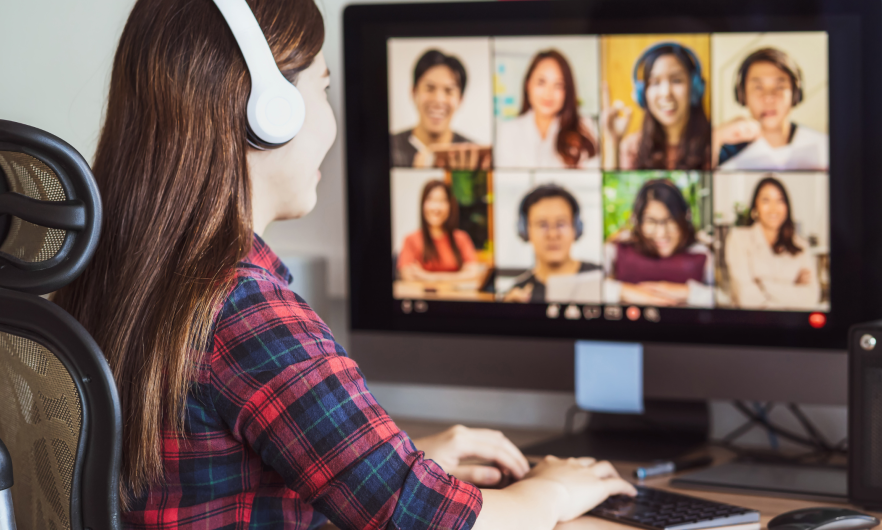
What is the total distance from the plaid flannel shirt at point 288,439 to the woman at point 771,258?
52cm

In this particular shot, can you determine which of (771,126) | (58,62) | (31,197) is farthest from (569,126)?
(58,62)

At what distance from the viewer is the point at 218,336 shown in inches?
25.1

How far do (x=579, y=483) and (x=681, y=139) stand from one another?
445mm

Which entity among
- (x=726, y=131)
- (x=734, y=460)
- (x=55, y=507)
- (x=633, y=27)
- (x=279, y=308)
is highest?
(x=633, y=27)

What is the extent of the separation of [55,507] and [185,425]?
0.35ft

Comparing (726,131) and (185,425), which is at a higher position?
(726,131)

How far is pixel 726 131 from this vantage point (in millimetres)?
1002

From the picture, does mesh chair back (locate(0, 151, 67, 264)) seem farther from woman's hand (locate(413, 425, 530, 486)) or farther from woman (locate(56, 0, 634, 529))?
woman's hand (locate(413, 425, 530, 486))

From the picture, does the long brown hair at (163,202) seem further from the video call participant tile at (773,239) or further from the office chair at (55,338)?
the video call participant tile at (773,239)

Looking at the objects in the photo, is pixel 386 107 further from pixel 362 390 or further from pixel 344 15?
pixel 362 390

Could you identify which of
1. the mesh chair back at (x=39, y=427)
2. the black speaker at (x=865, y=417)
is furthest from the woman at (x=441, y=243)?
the mesh chair back at (x=39, y=427)

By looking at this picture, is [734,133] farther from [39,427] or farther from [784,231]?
[39,427]

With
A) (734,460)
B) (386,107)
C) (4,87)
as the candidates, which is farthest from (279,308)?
(4,87)

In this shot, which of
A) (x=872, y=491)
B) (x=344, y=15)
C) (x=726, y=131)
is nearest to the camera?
(x=872, y=491)
